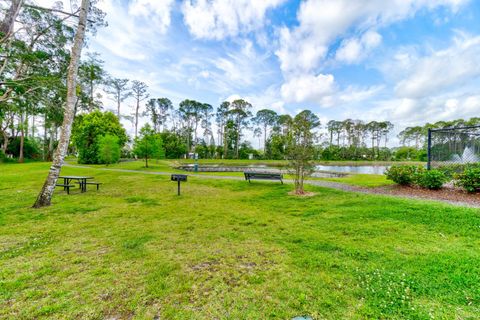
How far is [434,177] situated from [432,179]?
0.32 feet

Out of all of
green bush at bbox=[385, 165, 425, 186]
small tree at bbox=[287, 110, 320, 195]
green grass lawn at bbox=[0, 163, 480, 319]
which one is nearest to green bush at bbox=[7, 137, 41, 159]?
green grass lawn at bbox=[0, 163, 480, 319]

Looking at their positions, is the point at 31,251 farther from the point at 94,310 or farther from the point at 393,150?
the point at 393,150

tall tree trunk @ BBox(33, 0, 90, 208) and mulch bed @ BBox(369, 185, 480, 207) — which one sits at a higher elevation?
tall tree trunk @ BBox(33, 0, 90, 208)

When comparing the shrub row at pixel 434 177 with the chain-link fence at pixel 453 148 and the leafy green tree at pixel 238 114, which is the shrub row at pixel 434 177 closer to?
the chain-link fence at pixel 453 148

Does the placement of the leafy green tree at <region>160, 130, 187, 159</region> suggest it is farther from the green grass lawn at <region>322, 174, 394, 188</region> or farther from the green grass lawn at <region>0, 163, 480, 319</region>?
the green grass lawn at <region>0, 163, 480, 319</region>

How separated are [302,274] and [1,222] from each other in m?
7.11

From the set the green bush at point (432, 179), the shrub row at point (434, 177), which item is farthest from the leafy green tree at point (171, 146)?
the green bush at point (432, 179)

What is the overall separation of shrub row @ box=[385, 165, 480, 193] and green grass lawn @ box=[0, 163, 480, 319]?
274 cm

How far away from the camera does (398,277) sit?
8.55 feet

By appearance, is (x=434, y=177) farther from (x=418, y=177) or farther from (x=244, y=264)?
(x=244, y=264)

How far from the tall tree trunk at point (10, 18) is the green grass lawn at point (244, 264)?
21.4 feet

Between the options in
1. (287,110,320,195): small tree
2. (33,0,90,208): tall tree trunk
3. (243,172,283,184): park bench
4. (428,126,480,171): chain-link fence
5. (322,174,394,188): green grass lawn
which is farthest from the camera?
(243,172,283,184): park bench

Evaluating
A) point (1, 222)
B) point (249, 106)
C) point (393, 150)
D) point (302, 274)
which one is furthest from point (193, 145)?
point (393, 150)

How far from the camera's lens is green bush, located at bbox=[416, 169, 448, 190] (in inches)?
288
